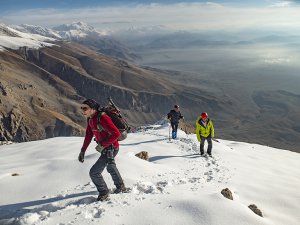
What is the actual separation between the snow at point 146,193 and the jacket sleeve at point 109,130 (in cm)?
154

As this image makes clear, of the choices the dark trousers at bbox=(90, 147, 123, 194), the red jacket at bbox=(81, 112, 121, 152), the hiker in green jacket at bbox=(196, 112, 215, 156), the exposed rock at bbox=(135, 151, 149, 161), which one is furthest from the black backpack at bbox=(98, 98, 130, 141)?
the hiker in green jacket at bbox=(196, 112, 215, 156)

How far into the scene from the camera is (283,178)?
54.5ft

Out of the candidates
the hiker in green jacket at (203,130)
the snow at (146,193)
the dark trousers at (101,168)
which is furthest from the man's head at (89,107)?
the hiker in green jacket at (203,130)

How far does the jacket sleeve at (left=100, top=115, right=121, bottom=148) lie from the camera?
8.84 metres

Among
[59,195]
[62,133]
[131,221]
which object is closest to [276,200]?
[131,221]

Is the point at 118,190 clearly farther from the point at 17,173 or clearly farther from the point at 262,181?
the point at 262,181

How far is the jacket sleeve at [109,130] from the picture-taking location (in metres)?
8.84

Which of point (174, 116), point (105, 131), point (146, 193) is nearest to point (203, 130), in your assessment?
point (174, 116)

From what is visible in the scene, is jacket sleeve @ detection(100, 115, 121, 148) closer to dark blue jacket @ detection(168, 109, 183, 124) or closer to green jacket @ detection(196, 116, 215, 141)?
green jacket @ detection(196, 116, 215, 141)

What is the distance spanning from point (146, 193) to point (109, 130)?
99.8 inches

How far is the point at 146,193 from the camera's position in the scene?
10.4 meters

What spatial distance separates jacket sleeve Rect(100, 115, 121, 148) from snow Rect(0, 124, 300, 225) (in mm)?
1535

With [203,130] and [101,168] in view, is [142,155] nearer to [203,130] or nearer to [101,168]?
[203,130]

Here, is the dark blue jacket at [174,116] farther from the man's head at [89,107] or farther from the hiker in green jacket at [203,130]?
the man's head at [89,107]
